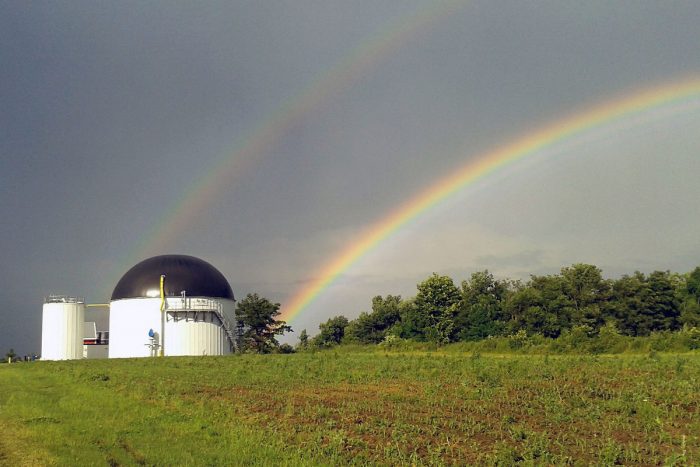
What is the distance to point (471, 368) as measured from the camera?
29.0m

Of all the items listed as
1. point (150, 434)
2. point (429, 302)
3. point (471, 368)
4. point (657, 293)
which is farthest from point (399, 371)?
point (657, 293)

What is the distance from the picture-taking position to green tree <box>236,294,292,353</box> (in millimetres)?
81938

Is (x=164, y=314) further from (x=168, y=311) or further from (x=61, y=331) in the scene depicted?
(x=61, y=331)

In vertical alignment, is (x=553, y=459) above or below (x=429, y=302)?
below

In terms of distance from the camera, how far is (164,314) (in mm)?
69062

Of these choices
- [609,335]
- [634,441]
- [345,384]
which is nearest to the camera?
[634,441]

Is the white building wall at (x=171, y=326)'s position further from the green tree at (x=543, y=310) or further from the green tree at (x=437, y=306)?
the green tree at (x=543, y=310)

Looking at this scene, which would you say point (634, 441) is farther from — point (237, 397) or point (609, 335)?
point (609, 335)

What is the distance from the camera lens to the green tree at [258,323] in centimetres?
8194

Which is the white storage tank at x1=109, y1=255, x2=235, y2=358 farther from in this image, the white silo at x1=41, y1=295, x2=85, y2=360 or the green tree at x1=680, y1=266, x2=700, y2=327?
the green tree at x1=680, y1=266, x2=700, y2=327

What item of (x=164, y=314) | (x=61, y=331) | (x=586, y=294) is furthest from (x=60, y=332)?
(x=586, y=294)

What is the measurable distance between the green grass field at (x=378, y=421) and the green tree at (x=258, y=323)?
182 feet

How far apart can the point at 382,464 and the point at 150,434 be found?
709cm

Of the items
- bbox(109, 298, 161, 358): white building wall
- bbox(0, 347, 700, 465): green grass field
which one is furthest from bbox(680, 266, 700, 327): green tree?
bbox(109, 298, 161, 358): white building wall
